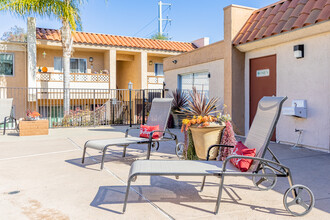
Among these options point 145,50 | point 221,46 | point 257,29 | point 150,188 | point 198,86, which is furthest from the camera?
point 145,50

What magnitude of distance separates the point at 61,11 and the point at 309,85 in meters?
11.6

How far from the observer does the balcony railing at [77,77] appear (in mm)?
18331

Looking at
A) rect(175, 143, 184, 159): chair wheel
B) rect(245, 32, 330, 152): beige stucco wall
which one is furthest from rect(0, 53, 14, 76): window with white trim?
rect(245, 32, 330, 152): beige stucco wall

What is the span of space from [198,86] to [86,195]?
27.8 feet

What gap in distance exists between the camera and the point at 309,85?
7102 millimetres

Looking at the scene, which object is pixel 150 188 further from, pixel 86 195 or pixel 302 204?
pixel 302 204

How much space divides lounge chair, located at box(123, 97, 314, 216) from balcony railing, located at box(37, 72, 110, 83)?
16.4 metres

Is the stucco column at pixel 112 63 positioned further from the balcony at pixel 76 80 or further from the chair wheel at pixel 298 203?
the chair wheel at pixel 298 203

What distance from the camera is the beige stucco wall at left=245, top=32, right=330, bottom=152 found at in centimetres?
671

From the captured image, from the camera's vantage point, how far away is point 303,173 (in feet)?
15.7

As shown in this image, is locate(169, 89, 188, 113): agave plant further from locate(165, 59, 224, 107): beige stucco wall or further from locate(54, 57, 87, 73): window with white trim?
locate(54, 57, 87, 73): window with white trim

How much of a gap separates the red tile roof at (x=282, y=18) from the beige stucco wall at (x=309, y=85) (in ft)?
1.53

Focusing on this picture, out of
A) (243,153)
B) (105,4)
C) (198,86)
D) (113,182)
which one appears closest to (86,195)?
(113,182)

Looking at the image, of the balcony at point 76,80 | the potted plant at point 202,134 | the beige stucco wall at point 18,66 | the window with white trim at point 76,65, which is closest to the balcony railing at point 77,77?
the balcony at point 76,80
